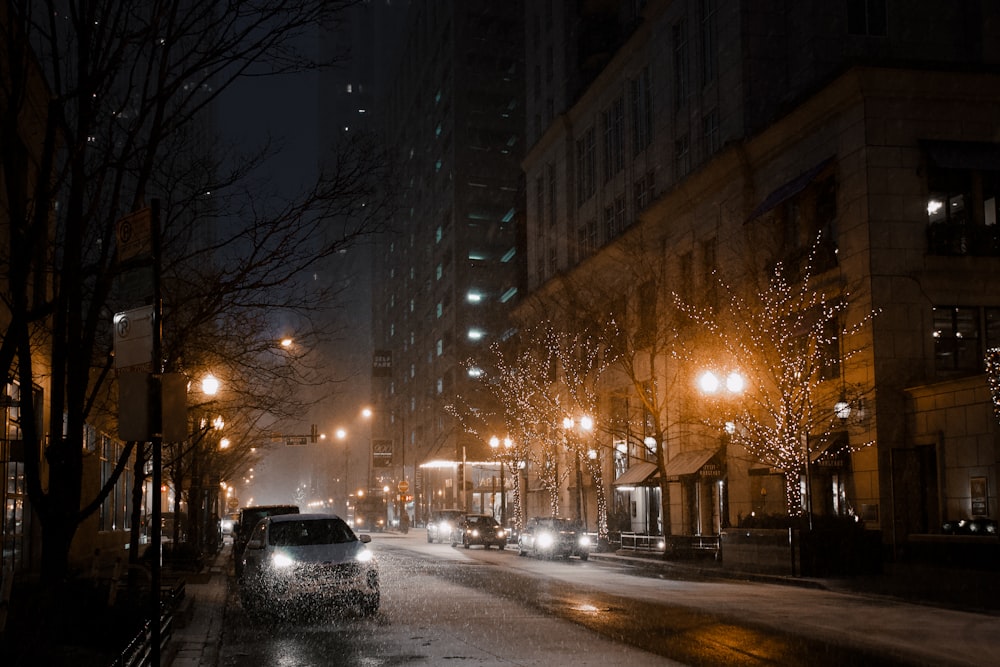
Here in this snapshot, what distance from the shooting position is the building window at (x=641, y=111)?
54.4m

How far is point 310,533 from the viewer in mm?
19453

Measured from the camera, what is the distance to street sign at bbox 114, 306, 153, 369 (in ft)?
33.9

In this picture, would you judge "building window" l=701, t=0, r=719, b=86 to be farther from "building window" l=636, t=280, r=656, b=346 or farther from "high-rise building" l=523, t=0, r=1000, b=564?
"building window" l=636, t=280, r=656, b=346

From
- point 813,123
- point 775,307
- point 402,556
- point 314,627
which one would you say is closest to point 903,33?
point 813,123

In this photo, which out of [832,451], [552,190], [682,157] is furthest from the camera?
[552,190]

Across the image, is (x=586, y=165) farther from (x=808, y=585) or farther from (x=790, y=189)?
(x=808, y=585)

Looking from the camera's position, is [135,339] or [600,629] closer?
[135,339]

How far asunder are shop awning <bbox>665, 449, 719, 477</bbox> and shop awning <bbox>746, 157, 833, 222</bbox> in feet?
35.4

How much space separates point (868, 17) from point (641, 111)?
49.3 ft

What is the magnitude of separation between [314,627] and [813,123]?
91.1ft

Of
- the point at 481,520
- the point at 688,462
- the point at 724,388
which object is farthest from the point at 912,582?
the point at 481,520

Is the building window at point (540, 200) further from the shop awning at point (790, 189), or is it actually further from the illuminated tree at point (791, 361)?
the illuminated tree at point (791, 361)

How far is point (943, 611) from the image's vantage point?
1983 centimetres

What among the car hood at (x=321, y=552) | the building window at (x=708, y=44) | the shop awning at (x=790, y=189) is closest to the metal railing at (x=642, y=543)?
the shop awning at (x=790, y=189)
